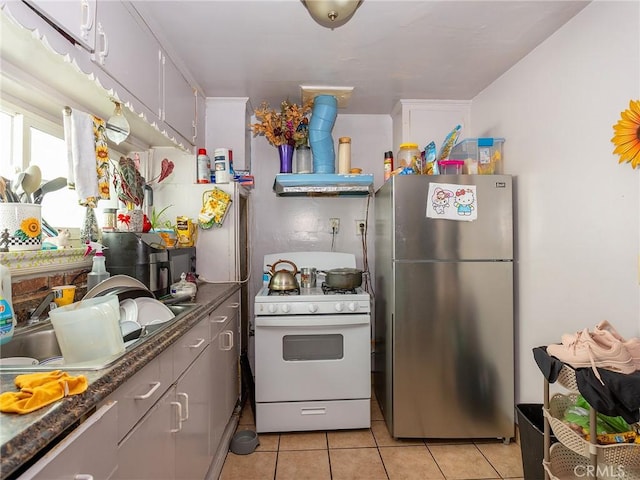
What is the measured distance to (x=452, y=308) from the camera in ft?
6.86

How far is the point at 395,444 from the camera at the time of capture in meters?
2.12

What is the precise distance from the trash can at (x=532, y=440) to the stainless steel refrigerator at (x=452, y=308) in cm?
33

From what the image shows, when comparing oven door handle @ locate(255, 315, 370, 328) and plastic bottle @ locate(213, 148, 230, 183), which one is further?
plastic bottle @ locate(213, 148, 230, 183)

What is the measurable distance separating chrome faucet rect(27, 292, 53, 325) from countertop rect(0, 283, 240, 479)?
50cm

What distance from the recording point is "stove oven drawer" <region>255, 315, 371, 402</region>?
217 cm

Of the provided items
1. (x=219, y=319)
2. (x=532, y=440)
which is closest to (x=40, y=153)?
(x=219, y=319)

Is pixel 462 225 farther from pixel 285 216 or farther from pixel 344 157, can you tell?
pixel 285 216

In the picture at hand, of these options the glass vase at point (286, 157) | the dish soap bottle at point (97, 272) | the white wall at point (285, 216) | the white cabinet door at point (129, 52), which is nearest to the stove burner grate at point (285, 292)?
the white wall at point (285, 216)

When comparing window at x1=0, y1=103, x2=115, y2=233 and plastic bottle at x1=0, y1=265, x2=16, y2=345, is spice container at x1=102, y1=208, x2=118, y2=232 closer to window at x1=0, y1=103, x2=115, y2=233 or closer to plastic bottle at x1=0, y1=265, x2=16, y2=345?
window at x1=0, y1=103, x2=115, y2=233

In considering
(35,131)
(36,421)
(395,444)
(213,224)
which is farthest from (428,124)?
(36,421)

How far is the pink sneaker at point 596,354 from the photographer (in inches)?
46.2

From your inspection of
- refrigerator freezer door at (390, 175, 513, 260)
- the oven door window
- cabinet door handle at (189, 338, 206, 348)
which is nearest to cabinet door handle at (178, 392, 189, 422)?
cabinet door handle at (189, 338, 206, 348)

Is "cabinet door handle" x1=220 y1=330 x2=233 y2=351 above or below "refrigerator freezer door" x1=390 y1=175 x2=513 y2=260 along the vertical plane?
below

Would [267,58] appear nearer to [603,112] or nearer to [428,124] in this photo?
[428,124]
